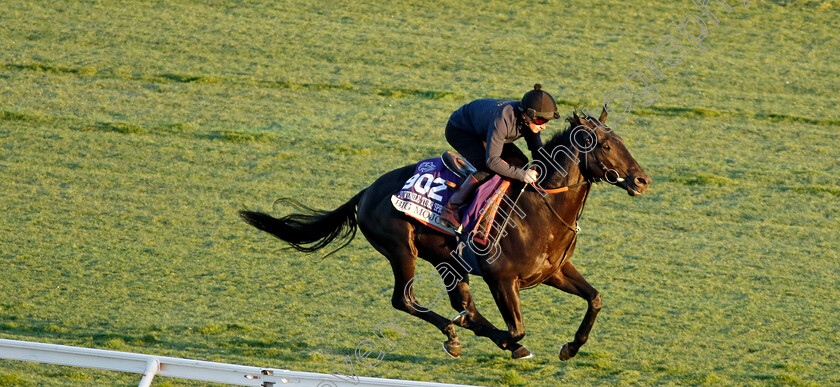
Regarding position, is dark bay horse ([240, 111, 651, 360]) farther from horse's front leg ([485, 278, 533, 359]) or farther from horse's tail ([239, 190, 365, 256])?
horse's tail ([239, 190, 365, 256])

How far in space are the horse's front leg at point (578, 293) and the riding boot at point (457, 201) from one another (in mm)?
702

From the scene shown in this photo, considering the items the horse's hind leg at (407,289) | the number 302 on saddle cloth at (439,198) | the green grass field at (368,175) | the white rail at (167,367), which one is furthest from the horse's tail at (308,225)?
the white rail at (167,367)

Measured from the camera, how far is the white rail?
4.76 meters

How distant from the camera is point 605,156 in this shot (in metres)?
5.30

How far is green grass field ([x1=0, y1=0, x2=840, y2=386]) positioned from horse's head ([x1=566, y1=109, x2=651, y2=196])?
174 centimetres

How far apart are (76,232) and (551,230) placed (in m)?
4.92

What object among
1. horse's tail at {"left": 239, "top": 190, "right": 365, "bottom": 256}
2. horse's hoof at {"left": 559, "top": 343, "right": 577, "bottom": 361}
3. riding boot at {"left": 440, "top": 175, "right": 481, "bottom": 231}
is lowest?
horse's hoof at {"left": 559, "top": 343, "right": 577, "bottom": 361}

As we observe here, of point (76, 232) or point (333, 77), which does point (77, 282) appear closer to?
point (76, 232)

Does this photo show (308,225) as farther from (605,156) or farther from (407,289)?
(605,156)

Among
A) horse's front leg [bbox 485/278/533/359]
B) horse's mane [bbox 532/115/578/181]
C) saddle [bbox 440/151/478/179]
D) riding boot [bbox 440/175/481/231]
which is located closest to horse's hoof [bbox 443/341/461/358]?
horse's front leg [bbox 485/278/533/359]

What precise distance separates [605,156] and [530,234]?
2.09 feet

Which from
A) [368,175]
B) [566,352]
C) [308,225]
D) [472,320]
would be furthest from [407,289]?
[368,175]

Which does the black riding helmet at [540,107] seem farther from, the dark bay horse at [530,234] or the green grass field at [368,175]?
the green grass field at [368,175]

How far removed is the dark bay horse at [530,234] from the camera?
17.5 ft
